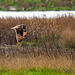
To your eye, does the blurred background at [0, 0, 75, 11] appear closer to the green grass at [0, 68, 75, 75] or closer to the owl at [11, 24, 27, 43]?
the owl at [11, 24, 27, 43]

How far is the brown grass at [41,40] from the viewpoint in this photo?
1032 cm

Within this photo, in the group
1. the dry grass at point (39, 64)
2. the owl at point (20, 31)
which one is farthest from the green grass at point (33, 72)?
the owl at point (20, 31)

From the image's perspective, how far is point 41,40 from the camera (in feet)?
43.4

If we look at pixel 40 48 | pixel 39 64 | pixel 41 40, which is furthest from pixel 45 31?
pixel 39 64

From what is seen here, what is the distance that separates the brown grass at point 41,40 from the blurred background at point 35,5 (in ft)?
43.0

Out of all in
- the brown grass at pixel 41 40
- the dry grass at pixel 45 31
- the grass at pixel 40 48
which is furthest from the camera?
the dry grass at pixel 45 31

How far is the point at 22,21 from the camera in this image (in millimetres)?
15195

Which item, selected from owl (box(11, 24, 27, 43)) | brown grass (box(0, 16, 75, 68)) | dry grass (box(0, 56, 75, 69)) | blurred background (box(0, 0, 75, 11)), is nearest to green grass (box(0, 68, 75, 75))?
dry grass (box(0, 56, 75, 69))

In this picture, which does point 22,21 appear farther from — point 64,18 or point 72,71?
point 72,71

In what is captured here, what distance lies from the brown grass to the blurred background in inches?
516

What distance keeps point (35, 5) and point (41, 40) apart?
16.0 meters

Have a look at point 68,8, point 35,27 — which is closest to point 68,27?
point 35,27

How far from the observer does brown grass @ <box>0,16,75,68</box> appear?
10320 millimetres

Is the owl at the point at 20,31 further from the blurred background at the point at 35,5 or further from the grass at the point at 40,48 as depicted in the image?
the blurred background at the point at 35,5
